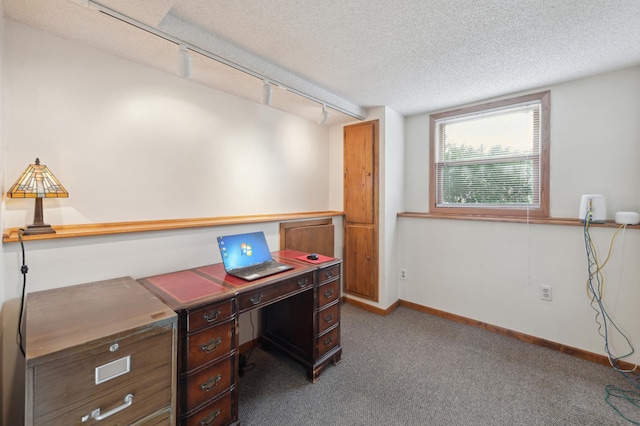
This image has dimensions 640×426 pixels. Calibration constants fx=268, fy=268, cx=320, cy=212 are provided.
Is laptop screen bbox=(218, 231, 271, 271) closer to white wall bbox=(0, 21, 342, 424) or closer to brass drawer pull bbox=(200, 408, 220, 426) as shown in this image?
white wall bbox=(0, 21, 342, 424)

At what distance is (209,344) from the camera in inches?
57.1

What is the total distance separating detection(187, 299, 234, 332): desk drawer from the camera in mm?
1367

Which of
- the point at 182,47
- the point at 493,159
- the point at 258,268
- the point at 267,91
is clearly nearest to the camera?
the point at 182,47

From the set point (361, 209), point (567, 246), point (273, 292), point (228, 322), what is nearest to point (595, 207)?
point (567, 246)

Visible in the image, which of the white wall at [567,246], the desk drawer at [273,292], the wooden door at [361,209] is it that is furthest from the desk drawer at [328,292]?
the white wall at [567,246]

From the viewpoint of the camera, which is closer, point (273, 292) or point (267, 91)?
point (273, 292)

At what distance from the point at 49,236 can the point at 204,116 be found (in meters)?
1.35

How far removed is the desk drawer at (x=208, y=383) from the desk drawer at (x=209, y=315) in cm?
25

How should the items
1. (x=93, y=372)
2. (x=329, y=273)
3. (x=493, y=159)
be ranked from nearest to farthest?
1. (x=93, y=372)
2. (x=329, y=273)
3. (x=493, y=159)

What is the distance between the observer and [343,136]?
344 cm

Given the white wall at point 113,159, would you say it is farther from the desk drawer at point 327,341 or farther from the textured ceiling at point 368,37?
the desk drawer at point 327,341

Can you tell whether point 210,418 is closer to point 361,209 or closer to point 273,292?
point 273,292

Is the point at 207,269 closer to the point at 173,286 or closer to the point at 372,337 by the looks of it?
the point at 173,286

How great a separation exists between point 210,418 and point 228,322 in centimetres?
51
